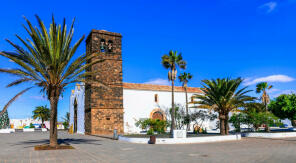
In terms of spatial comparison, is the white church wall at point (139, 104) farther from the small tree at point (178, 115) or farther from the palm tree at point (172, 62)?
the palm tree at point (172, 62)

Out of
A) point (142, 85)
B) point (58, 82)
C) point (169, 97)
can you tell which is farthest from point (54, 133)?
point (169, 97)

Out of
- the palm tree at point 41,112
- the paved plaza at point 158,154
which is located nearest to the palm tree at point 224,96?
the paved plaza at point 158,154

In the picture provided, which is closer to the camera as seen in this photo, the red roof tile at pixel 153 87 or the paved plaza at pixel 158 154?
the paved plaza at pixel 158 154

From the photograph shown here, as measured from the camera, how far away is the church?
29.7 meters

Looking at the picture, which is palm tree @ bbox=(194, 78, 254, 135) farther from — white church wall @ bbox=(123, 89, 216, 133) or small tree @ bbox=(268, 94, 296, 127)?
white church wall @ bbox=(123, 89, 216, 133)

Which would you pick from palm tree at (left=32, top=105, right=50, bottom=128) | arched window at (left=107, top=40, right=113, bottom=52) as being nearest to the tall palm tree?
arched window at (left=107, top=40, right=113, bottom=52)

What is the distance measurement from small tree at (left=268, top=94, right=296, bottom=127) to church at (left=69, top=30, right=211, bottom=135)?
16.0 metres

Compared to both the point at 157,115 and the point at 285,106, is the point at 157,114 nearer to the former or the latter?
the point at 157,115

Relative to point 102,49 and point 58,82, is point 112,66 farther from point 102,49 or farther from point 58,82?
point 58,82

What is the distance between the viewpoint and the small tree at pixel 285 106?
25.5 m

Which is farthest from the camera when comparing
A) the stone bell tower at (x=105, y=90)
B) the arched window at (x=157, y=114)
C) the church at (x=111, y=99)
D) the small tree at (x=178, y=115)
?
the arched window at (x=157, y=114)

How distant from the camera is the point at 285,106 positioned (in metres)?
25.9

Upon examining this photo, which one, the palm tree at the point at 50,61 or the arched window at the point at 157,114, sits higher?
the palm tree at the point at 50,61

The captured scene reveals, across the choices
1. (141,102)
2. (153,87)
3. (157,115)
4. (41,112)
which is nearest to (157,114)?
Result: (157,115)
